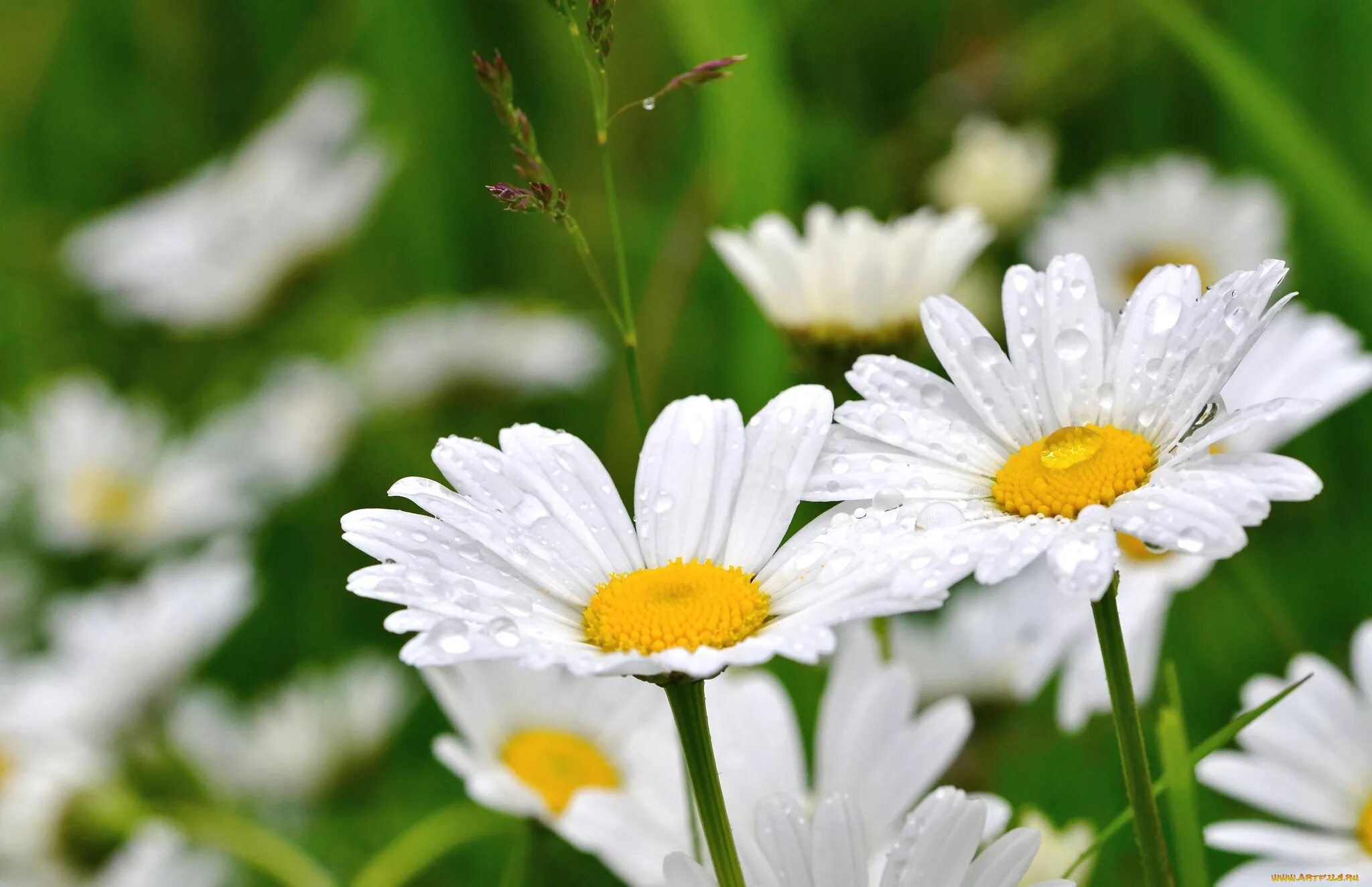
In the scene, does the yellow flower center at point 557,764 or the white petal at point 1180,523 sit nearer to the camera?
the white petal at point 1180,523

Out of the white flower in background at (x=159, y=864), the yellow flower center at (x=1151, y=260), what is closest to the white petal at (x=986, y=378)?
the white flower in background at (x=159, y=864)

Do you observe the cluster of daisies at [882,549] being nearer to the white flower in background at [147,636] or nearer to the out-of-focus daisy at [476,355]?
the white flower in background at [147,636]

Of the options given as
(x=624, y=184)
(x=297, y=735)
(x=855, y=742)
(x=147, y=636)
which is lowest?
(x=297, y=735)

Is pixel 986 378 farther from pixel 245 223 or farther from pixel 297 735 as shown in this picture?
pixel 245 223

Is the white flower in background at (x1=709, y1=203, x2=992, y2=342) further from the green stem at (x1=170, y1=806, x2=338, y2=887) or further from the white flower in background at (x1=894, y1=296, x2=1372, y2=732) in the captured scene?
the green stem at (x1=170, y1=806, x2=338, y2=887)

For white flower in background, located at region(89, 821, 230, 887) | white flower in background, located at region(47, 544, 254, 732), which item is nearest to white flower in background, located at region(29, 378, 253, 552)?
white flower in background, located at region(47, 544, 254, 732)

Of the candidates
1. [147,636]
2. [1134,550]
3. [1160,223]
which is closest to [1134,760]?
[1134,550]
